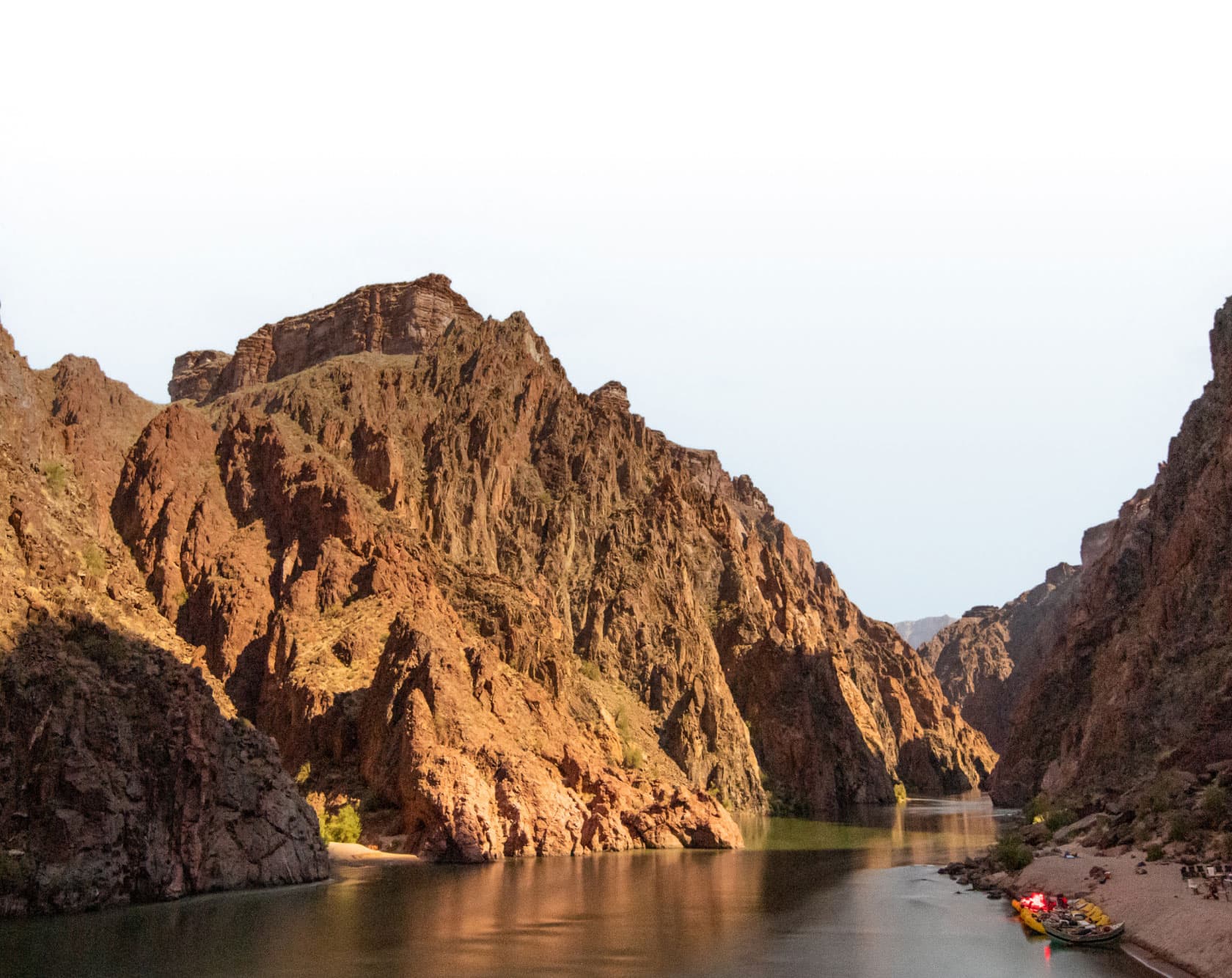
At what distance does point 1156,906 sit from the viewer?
38.8 metres

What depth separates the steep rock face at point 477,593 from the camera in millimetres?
73500

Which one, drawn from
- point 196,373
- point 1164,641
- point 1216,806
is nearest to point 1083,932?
point 1216,806

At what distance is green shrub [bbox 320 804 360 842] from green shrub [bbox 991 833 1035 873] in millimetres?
36014

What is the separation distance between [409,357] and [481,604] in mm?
63662

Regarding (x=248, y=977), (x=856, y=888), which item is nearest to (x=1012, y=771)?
(x=856, y=888)

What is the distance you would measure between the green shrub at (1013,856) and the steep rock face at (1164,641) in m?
10.6

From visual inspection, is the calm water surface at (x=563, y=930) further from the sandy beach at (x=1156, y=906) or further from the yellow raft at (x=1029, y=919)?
the sandy beach at (x=1156, y=906)

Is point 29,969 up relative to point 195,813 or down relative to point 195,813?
down

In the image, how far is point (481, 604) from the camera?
9388 centimetres

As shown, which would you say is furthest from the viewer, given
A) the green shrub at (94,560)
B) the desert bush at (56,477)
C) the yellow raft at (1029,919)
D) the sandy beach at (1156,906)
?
the desert bush at (56,477)

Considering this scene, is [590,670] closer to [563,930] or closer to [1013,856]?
[1013,856]

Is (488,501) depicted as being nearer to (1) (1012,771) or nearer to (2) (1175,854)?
(1) (1012,771)

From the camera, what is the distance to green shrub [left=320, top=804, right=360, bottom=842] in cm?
6631

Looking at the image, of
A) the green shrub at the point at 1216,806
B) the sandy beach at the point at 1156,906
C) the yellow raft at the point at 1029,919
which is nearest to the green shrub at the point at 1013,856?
the sandy beach at the point at 1156,906
